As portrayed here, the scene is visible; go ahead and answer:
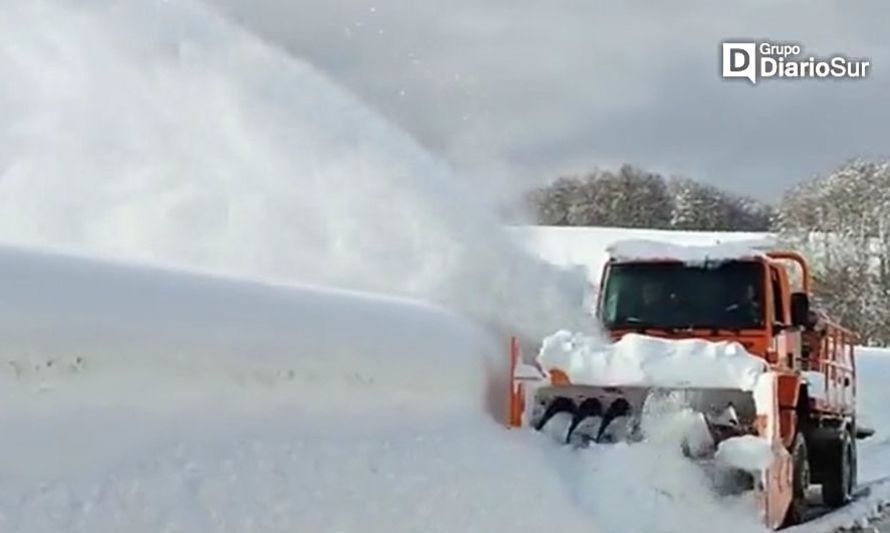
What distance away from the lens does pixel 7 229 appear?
39.6 ft

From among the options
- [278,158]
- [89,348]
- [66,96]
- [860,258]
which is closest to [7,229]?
[66,96]

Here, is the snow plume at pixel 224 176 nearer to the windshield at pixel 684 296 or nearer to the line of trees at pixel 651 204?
the windshield at pixel 684 296

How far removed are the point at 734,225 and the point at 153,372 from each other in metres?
68.7

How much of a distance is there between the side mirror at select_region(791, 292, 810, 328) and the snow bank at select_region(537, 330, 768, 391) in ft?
3.65

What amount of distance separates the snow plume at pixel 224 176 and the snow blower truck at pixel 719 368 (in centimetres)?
→ 80

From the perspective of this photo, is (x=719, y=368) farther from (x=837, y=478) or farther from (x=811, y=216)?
(x=811, y=216)

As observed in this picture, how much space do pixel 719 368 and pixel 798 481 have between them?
1.78 meters

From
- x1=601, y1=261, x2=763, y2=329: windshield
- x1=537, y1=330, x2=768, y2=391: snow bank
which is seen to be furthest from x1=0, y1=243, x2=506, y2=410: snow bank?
x1=601, y1=261, x2=763, y2=329: windshield

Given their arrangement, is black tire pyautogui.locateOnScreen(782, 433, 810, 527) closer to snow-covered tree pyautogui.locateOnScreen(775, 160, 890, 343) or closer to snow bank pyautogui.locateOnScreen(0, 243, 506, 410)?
snow bank pyautogui.locateOnScreen(0, 243, 506, 410)

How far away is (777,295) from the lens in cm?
1177

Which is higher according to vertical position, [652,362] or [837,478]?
[652,362]

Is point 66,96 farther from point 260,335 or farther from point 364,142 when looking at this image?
point 260,335

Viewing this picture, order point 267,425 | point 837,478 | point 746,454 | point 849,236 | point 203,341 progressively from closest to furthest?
point 203,341 → point 267,425 → point 746,454 → point 837,478 → point 849,236

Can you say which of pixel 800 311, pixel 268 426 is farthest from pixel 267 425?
pixel 800 311
